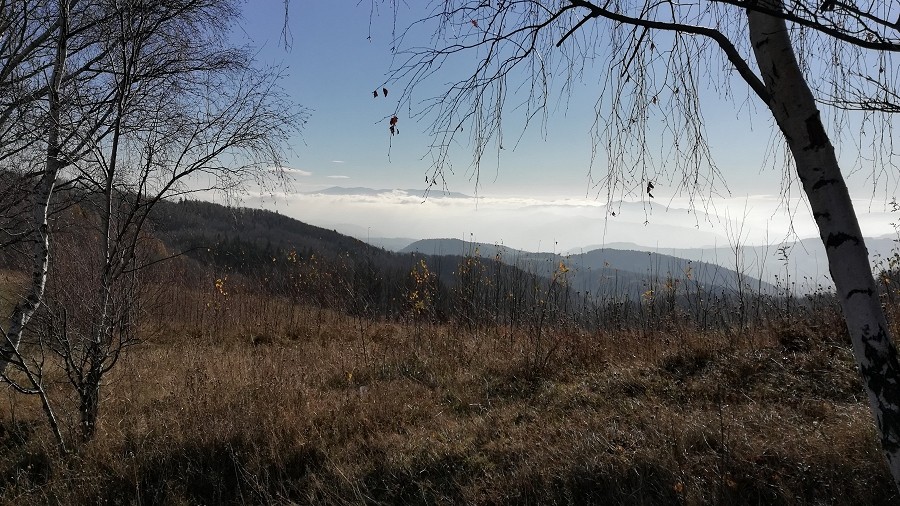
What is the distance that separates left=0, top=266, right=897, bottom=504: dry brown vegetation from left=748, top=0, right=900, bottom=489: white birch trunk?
1004 mm

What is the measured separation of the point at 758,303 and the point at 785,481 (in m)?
5.49

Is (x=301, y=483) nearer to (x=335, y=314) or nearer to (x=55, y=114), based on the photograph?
(x=55, y=114)

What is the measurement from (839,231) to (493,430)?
2752mm

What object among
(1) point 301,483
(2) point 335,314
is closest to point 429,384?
(1) point 301,483

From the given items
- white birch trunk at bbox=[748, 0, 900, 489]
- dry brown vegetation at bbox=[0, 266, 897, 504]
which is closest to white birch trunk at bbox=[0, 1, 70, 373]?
dry brown vegetation at bbox=[0, 266, 897, 504]

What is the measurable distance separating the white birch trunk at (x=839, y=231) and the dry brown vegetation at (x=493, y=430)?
100 cm

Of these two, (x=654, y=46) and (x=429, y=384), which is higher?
(x=654, y=46)

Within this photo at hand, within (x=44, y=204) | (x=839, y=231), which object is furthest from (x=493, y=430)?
(x=44, y=204)

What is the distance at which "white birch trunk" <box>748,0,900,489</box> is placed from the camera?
1.59 meters

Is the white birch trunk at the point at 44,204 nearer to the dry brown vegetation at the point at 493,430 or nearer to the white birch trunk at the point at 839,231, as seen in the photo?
the dry brown vegetation at the point at 493,430

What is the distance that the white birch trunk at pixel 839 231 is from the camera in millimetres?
1593

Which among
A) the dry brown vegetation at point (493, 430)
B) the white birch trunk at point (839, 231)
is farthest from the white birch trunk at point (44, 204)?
the white birch trunk at point (839, 231)

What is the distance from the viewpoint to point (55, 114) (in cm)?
395

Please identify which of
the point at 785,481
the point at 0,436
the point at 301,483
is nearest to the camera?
the point at 785,481
